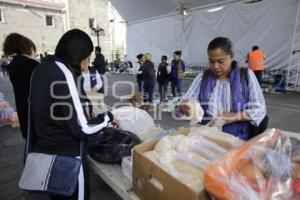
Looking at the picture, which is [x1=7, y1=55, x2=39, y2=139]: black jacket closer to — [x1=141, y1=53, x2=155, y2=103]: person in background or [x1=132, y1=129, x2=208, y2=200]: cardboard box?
[x1=132, y1=129, x2=208, y2=200]: cardboard box

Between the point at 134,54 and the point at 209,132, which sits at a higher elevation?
the point at 134,54

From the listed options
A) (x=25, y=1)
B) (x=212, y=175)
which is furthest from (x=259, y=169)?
(x=25, y=1)

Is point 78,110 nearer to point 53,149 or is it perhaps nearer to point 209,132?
point 53,149

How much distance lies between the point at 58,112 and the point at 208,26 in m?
9.25

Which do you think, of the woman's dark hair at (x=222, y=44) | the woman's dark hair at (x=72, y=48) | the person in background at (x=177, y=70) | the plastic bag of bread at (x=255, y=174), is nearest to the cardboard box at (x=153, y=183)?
the plastic bag of bread at (x=255, y=174)

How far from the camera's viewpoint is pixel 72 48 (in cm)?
117

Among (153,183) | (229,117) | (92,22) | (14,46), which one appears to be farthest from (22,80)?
(92,22)

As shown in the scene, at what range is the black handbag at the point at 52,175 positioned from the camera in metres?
1.18

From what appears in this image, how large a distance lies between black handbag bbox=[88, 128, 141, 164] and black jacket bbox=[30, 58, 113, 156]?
24 cm

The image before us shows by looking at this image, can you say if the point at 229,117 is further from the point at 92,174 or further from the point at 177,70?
the point at 177,70

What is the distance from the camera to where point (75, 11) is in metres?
24.1

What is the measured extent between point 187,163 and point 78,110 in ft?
1.97

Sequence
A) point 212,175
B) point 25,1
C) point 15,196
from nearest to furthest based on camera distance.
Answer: point 212,175, point 15,196, point 25,1

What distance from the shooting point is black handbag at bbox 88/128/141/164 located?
143cm
